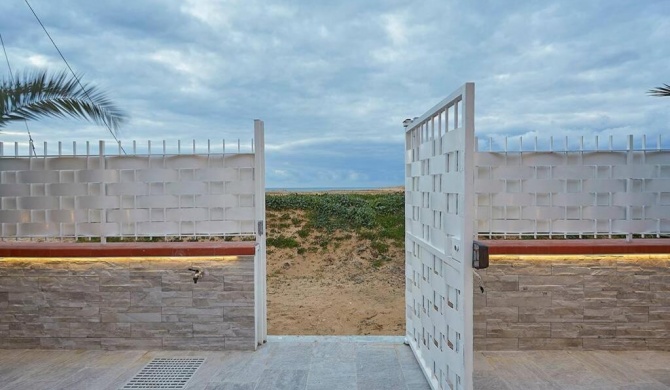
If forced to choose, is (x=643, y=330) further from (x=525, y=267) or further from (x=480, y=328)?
(x=480, y=328)

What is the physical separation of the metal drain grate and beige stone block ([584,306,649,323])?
3.57 meters

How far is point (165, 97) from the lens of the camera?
5.04 m

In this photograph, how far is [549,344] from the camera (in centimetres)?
373

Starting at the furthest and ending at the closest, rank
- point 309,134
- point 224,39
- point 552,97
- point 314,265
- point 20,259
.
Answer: point 314,265 → point 309,134 → point 224,39 → point 552,97 → point 20,259

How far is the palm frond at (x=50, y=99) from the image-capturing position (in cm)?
334

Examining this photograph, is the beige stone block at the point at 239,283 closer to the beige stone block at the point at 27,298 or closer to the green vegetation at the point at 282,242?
the beige stone block at the point at 27,298

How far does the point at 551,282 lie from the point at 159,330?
3.70 meters

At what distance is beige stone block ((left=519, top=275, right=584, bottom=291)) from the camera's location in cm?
370

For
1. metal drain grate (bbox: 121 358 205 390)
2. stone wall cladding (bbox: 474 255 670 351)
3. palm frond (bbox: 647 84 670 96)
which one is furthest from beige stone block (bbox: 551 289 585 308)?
metal drain grate (bbox: 121 358 205 390)

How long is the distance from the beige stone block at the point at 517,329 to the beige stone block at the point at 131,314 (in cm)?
313

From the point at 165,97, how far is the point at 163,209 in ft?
6.12

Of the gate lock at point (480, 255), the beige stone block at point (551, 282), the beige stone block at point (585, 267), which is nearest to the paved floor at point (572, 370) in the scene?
the beige stone block at point (551, 282)

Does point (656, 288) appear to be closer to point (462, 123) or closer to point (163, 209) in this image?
point (462, 123)

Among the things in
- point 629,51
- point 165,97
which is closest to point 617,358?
point 629,51
